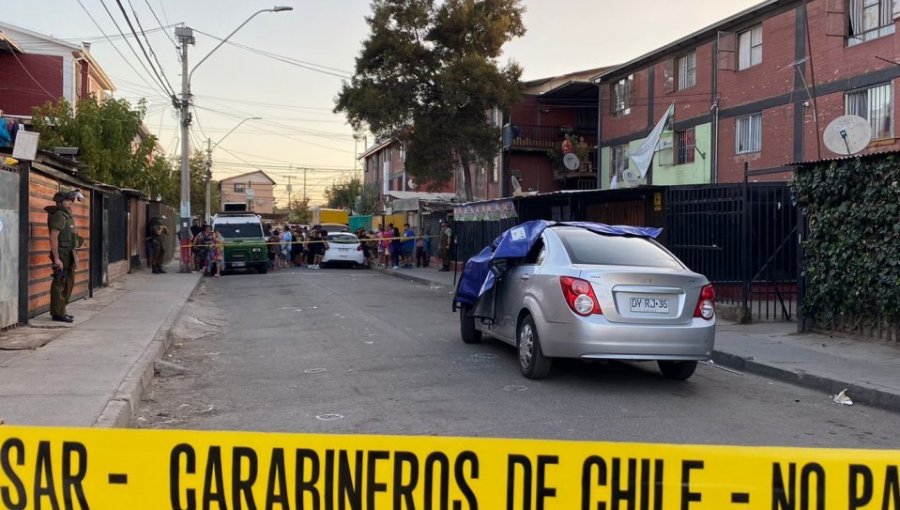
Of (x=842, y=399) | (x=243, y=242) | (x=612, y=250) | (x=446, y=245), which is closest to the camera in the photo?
(x=842, y=399)

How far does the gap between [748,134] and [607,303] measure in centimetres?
1827

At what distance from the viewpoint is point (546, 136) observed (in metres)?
38.6

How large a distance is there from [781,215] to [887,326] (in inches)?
185

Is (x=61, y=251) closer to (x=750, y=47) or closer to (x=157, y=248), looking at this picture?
(x=157, y=248)

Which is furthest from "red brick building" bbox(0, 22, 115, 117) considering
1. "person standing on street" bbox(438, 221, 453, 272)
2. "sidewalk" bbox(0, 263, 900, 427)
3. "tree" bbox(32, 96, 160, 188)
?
"sidewalk" bbox(0, 263, 900, 427)

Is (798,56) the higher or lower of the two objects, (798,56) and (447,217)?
the higher

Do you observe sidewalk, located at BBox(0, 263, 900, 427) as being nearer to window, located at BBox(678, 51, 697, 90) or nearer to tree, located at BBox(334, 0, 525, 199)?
window, located at BBox(678, 51, 697, 90)

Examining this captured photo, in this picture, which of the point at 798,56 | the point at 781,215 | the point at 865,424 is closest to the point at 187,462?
the point at 865,424

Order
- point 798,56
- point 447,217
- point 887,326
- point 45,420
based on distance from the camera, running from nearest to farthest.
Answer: point 45,420, point 887,326, point 798,56, point 447,217

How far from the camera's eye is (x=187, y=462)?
288 centimetres

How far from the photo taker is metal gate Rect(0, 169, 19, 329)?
415 inches

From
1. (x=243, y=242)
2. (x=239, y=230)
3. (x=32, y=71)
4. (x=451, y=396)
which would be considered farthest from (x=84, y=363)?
(x=32, y=71)

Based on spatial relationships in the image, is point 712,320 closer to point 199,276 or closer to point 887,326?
point 887,326

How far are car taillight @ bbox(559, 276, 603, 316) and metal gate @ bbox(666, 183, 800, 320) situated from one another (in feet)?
23.5
